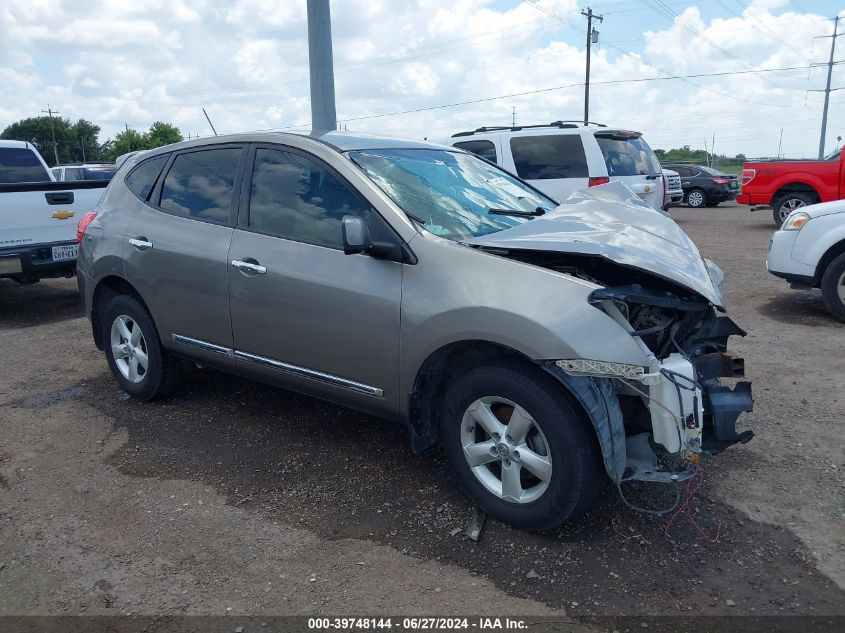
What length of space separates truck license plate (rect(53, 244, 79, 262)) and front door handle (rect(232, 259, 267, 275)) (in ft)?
14.2

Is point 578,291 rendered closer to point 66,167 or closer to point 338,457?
point 338,457

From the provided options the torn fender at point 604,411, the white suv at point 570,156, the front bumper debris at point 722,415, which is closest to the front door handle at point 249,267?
the torn fender at point 604,411

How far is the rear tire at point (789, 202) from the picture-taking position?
1404 centimetres

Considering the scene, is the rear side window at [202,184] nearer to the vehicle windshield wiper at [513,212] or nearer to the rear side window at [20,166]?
the vehicle windshield wiper at [513,212]

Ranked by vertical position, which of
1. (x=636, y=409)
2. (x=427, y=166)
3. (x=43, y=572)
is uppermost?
(x=427, y=166)

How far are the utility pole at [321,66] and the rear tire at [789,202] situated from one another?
389 inches

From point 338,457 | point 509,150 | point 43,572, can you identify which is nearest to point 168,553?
point 43,572

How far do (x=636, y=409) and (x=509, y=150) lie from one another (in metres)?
8.32

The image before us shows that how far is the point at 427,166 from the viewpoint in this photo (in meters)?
4.25

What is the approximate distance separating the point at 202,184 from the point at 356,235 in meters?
1.70

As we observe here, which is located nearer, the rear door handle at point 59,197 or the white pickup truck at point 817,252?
the white pickup truck at point 817,252

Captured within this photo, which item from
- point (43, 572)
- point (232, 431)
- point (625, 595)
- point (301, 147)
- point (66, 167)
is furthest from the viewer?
point (66, 167)

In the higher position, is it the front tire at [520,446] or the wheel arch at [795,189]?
the wheel arch at [795,189]

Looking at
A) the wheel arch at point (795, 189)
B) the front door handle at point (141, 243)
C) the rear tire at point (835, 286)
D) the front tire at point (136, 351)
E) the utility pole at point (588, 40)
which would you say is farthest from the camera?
the utility pole at point (588, 40)
